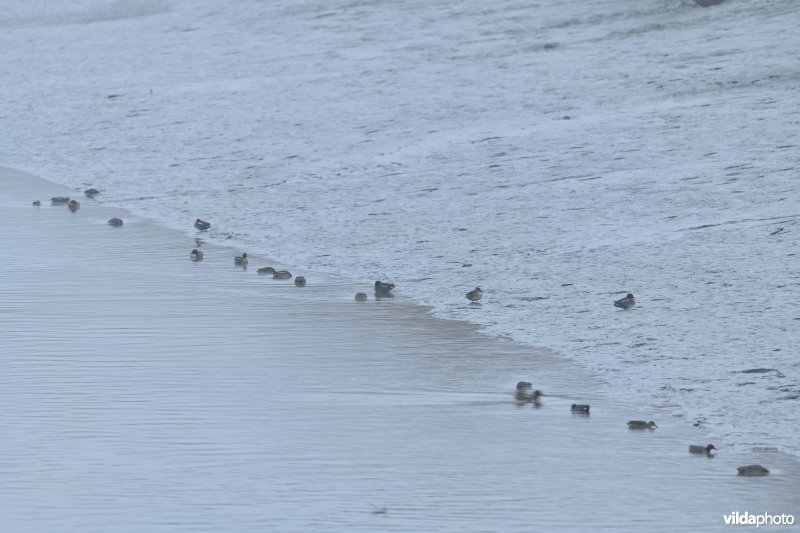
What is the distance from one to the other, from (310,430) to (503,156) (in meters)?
6.90

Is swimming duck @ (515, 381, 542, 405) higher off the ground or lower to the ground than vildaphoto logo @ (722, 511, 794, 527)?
higher

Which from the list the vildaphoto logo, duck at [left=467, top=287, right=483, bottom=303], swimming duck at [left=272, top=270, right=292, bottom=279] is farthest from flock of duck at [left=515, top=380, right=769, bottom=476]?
swimming duck at [left=272, top=270, right=292, bottom=279]

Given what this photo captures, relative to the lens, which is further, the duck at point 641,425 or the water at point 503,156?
the water at point 503,156

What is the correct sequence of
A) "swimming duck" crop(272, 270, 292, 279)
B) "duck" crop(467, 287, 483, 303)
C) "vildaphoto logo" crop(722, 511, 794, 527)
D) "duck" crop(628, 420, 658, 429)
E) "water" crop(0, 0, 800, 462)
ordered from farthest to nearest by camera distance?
1. "swimming duck" crop(272, 270, 292, 279)
2. "duck" crop(467, 287, 483, 303)
3. "water" crop(0, 0, 800, 462)
4. "duck" crop(628, 420, 658, 429)
5. "vildaphoto logo" crop(722, 511, 794, 527)

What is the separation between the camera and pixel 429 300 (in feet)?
33.3

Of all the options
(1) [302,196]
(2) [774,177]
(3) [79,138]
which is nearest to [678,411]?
(2) [774,177]

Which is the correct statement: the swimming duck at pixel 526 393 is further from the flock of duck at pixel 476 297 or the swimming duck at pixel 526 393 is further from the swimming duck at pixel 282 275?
the swimming duck at pixel 282 275

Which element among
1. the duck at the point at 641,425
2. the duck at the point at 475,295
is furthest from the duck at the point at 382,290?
the duck at the point at 641,425

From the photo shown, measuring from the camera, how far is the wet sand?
6.40 m

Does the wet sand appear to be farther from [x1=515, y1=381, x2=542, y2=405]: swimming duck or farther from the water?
the water

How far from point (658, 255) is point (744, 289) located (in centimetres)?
106

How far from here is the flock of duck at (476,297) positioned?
7.03m

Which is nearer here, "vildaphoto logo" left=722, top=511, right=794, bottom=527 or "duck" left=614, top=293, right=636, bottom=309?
"vildaphoto logo" left=722, top=511, right=794, bottom=527

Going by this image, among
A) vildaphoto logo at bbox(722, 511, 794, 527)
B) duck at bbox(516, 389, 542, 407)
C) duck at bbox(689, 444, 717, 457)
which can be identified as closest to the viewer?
vildaphoto logo at bbox(722, 511, 794, 527)
